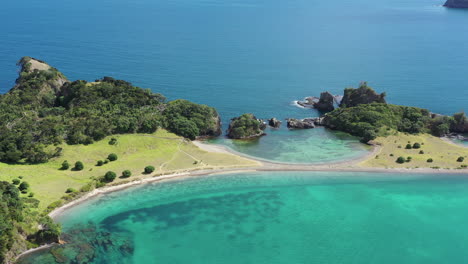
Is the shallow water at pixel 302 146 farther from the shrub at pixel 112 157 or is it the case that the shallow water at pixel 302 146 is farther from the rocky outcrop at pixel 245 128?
the shrub at pixel 112 157

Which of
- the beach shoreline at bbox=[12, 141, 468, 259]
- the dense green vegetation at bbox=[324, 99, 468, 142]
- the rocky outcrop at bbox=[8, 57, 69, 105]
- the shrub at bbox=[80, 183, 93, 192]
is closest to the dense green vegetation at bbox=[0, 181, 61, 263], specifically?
the shrub at bbox=[80, 183, 93, 192]

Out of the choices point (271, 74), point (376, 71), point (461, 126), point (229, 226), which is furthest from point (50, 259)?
point (376, 71)

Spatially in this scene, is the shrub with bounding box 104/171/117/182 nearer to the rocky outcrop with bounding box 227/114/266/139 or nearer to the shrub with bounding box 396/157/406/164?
the rocky outcrop with bounding box 227/114/266/139

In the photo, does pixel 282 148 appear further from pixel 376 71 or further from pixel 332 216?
pixel 376 71

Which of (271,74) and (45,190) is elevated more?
(271,74)

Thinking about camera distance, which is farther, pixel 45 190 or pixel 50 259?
pixel 45 190

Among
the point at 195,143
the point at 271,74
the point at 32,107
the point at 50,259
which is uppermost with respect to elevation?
the point at 271,74

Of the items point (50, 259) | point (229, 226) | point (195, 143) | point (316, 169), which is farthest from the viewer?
Answer: point (195, 143)

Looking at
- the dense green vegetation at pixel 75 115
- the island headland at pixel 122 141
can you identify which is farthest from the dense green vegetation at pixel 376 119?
the dense green vegetation at pixel 75 115
